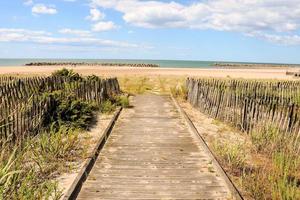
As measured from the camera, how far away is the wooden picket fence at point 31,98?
8.94m

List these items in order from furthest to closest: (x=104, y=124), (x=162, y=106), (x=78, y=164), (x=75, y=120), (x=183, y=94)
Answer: (x=183, y=94) < (x=162, y=106) < (x=104, y=124) < (x=75, y=120) < (x=78, y=164)

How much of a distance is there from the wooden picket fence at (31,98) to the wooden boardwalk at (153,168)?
189 cm

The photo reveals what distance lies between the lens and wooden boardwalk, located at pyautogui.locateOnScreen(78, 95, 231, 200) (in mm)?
6312

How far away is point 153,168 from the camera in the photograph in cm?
767

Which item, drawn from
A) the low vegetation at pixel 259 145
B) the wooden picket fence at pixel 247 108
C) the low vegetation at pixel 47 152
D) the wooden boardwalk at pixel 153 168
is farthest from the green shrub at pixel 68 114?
the wooden picket fence at pixel 247 108

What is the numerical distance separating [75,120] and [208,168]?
17.9 ft

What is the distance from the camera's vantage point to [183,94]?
2114cm

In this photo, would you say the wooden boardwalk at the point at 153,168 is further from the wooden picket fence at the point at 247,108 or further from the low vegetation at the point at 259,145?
the wooden picket fence at the point at 247,108

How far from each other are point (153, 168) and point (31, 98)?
9.80 ft

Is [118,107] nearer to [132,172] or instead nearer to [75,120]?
[75,120]

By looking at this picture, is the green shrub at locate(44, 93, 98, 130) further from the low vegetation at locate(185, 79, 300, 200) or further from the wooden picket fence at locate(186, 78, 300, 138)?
the wooden picket fence at locate(186, 78, 300, 138)

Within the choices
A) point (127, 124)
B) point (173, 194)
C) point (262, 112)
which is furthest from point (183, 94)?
point (173, 194)

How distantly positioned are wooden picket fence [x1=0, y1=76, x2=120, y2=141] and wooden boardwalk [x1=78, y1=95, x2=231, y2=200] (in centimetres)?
189

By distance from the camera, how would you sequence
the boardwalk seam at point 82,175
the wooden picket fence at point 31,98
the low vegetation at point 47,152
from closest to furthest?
the low vegetation at point 47,152, the boardwalk seam at point 82,175, the wooden picket fence at point 31,98
